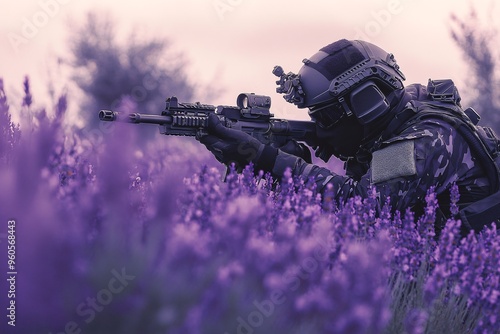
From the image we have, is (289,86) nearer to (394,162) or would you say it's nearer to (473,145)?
(394,162)

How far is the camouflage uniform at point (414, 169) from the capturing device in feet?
14.5

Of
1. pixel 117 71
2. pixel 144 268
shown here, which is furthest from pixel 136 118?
pixel 117 71

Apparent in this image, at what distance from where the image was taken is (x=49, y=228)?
204 centimetres

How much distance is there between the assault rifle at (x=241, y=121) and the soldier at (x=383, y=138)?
9cm

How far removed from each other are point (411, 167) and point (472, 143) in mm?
605

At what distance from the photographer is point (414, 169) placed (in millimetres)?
4355

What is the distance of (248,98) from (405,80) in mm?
1092

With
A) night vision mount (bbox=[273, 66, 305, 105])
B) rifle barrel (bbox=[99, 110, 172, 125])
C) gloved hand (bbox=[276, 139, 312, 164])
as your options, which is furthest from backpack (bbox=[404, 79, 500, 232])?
rifle barrel (bbox=[99, 110, 172, 125])

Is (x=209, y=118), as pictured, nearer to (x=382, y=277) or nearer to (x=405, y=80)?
(x=405, y=80)

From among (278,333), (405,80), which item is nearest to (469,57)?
(405,80)

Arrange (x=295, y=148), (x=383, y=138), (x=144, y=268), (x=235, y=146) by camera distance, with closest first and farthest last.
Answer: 1. (x=144, y=268)
2. (x=235, y=146)
3. (x=383, y=138)
4. (x=295, y=148)

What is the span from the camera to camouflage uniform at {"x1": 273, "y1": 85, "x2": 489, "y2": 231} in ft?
14.5

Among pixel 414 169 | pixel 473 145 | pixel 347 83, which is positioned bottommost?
pixel 414 169

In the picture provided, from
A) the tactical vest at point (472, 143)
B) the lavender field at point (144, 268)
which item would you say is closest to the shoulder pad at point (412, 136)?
the tactical vest at point (472, 143)
